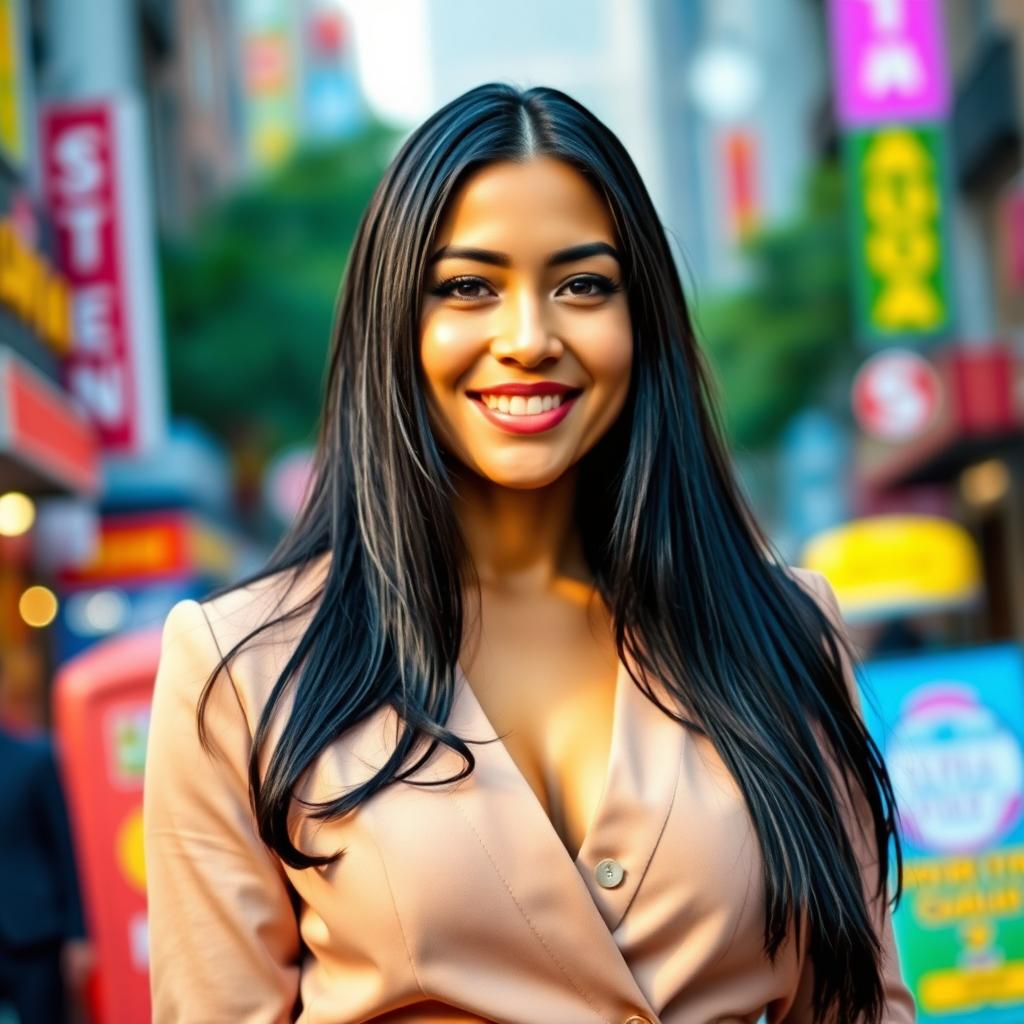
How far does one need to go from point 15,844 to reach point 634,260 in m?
3.82

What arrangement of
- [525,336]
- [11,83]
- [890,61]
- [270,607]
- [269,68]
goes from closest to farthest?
[525,336], [270,607], [11,83], [890,61], [269,68]

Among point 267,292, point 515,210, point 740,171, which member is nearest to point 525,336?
point 515,210

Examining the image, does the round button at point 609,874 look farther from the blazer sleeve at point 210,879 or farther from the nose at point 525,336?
the nose at point 525,336

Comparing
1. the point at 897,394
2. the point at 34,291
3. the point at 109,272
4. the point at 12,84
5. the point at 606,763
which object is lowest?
the point at 606,763

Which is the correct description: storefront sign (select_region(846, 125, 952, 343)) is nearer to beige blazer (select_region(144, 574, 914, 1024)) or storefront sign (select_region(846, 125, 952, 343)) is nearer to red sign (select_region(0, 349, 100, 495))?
red sign (select_region(0, 349, 100, 495))

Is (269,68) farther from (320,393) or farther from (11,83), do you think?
(320,393)

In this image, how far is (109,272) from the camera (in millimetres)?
13312

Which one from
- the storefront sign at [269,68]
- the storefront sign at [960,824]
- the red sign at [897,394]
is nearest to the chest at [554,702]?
the storefront sign at [960,824]

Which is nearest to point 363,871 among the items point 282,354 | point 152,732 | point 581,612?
point 152,732

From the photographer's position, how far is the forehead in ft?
7.06

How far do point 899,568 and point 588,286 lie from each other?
31.0ft

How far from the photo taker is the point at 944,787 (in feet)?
16.7

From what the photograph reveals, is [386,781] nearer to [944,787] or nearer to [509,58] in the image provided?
[944,787]

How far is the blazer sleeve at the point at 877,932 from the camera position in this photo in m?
2.25
